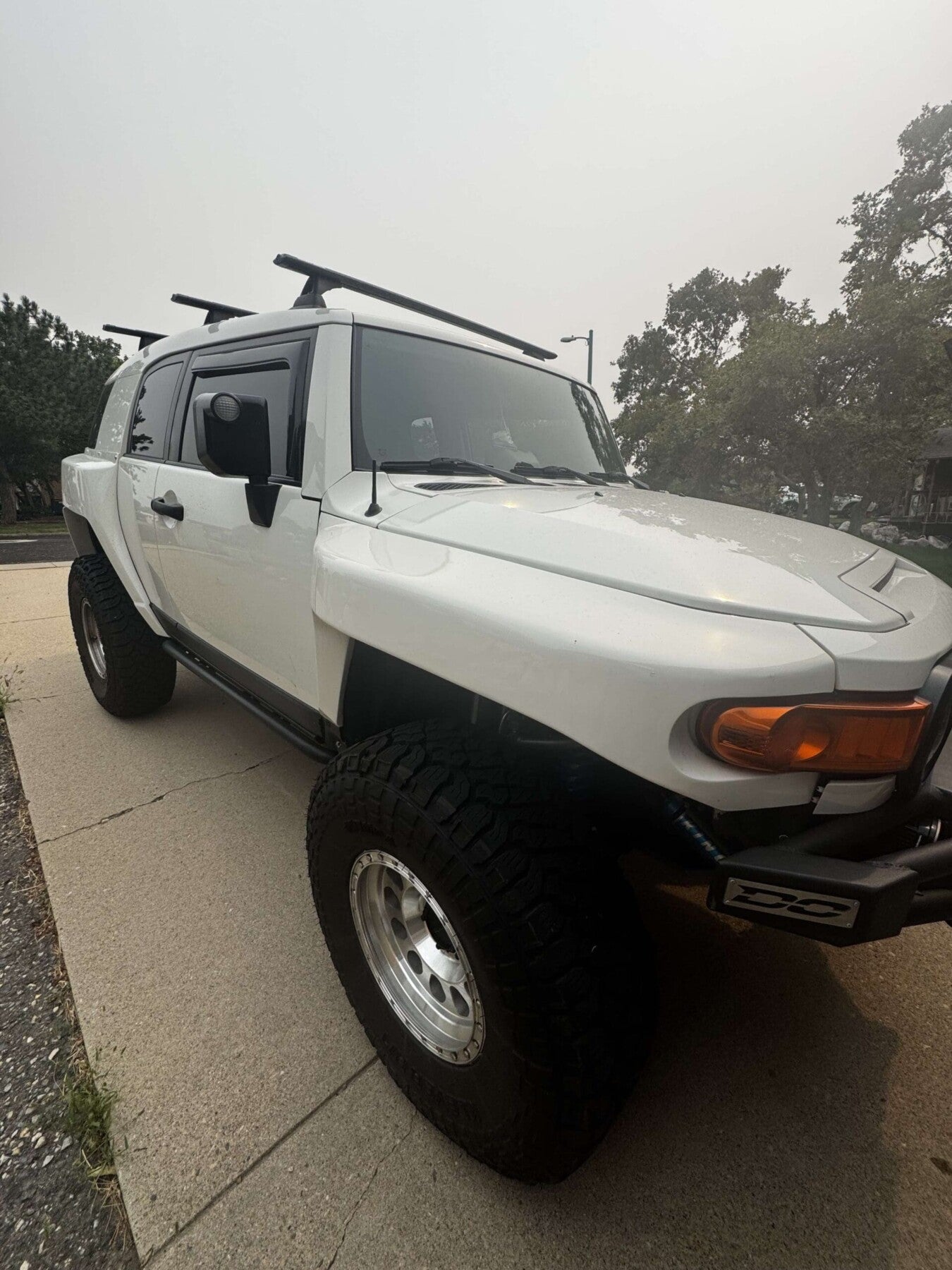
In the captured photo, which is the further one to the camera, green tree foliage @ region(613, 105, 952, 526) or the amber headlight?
green tree foliage @ region(613, 105, 952, 526)

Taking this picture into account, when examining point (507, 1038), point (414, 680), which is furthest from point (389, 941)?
point (414, 680)

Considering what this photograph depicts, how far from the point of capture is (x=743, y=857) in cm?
103

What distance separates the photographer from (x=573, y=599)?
1171mm

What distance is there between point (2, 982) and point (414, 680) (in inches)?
61.8

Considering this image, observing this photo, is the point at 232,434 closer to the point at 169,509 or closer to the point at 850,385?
the point at 169,509

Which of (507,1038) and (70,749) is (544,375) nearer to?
(507,1038)

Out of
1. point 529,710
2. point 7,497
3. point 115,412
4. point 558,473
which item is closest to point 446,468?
point 558,473

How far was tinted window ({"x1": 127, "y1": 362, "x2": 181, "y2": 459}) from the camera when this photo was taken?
9.43 ft

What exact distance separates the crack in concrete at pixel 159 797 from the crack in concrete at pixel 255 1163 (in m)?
1.70

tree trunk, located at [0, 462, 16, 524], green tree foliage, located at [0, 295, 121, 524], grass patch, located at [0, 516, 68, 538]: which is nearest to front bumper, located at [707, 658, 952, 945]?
grass patch, located at [0, 516, 68, 538]

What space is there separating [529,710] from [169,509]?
2.10 metres

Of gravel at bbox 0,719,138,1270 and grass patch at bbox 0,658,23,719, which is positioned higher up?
gravel at bbox 0,719,138,1270

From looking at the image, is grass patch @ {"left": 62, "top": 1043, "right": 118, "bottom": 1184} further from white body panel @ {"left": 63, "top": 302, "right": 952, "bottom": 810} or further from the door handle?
the door handle

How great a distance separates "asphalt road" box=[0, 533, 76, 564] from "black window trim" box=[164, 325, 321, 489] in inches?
347
